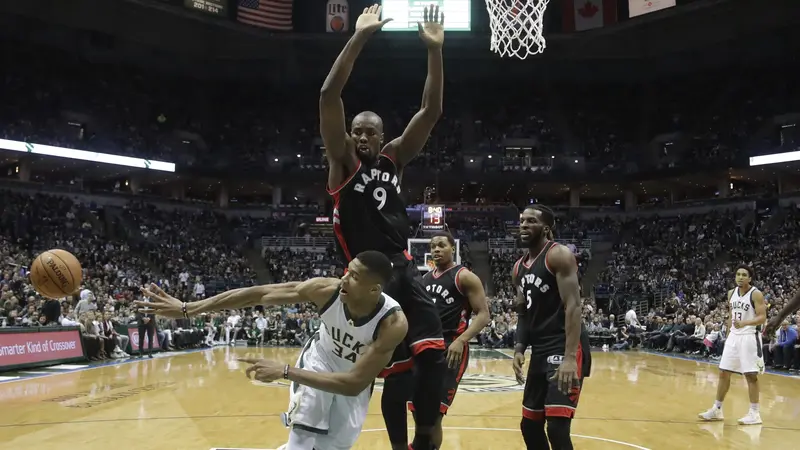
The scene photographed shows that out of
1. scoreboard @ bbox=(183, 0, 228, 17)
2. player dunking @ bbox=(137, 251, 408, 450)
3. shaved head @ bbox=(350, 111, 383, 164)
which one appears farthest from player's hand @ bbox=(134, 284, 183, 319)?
scoreboard @ bbox=(183, 0, 228, 17)

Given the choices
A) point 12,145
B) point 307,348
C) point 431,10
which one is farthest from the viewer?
point 12,145

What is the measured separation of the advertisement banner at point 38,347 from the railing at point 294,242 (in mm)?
20741

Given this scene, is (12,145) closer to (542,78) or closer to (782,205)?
(542,78)

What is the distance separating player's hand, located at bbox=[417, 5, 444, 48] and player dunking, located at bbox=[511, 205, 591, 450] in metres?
1.60

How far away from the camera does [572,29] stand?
31.3 meters

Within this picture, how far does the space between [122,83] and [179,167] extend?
5897mm

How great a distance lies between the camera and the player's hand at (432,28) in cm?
388

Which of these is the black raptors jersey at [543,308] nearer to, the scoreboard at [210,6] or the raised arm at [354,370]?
the raised arm at [354,370]

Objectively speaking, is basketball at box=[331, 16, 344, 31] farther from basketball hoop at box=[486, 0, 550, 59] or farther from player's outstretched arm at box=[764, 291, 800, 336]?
player's outstretched arm at box=[764, 291, 800, 336]

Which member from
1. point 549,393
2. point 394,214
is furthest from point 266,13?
point 549,393

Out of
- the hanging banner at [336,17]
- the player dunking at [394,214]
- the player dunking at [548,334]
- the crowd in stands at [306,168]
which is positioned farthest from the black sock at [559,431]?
the hanging banner at [336,17]

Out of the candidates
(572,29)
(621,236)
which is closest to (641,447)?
(572,29)

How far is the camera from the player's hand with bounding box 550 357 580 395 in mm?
4270

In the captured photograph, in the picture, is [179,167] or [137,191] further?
[137,191]
